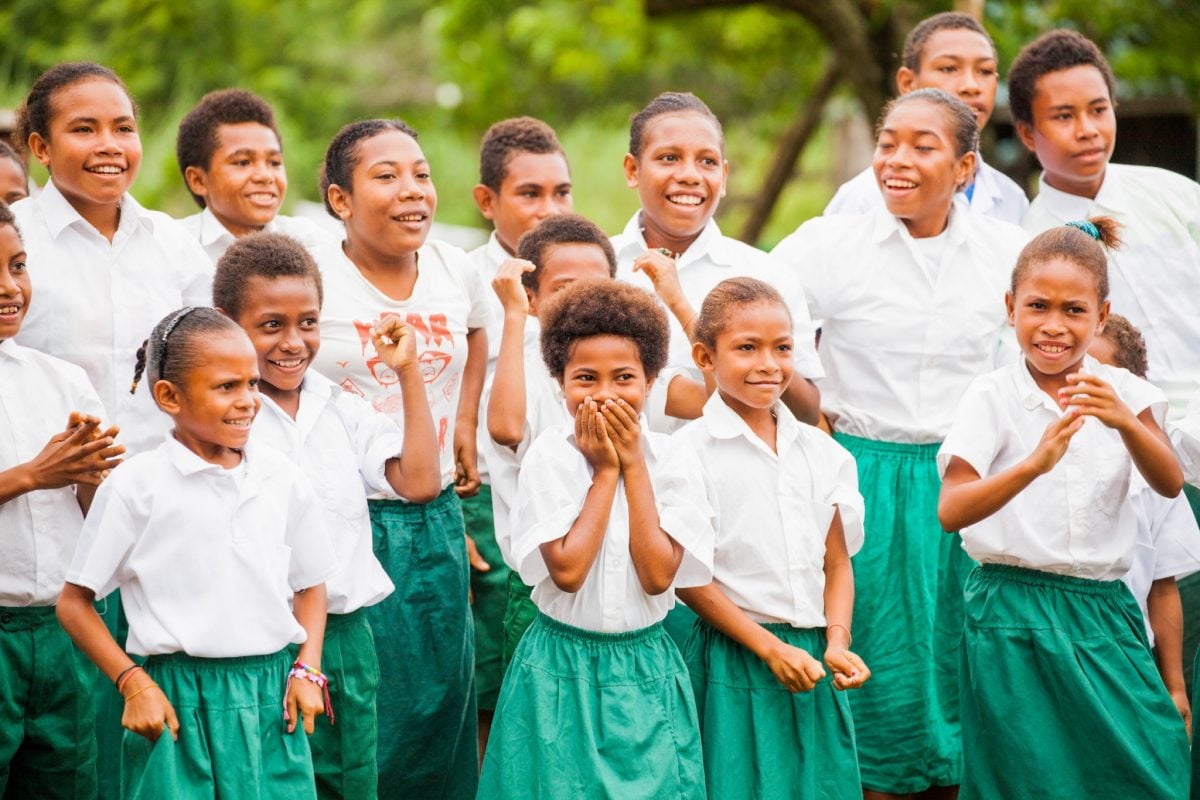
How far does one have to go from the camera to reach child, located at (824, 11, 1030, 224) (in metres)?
5.46

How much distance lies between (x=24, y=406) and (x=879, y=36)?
6.84m

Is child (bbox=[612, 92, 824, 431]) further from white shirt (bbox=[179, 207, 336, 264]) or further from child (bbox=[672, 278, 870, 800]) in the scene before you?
white shirt (bbox=[179, 207, 336, 264])

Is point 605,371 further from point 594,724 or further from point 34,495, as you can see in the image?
point 34,495

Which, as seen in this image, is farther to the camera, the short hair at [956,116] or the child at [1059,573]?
the short hair at [956,116]

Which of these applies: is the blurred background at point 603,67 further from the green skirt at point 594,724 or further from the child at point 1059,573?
the green skirt at point 594,724

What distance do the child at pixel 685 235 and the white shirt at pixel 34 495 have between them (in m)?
1.68

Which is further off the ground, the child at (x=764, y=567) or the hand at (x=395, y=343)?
the hand at (x=395, y=343)

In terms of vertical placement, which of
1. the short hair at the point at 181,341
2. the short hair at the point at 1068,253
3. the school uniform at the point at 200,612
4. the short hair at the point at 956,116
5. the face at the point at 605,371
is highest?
the short hair at the point at 956,116

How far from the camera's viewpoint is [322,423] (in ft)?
13.3

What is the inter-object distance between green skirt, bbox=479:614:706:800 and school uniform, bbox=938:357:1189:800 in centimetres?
93

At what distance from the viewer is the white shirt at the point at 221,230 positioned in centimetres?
475

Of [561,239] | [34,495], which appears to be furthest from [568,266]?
[34,495]

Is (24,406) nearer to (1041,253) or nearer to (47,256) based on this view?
(47,256)

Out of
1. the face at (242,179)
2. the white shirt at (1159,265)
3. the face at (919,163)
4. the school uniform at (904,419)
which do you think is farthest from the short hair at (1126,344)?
the face at (242,179)
